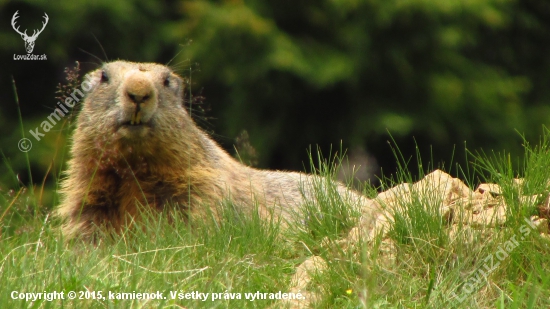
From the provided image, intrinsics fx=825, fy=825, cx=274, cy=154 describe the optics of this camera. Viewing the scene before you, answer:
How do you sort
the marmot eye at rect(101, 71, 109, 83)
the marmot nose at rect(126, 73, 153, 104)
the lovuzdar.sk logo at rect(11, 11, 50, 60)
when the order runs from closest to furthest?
the marmot nose at rect(126, 73, 153, 104) < the marmot eye at rect(101, 71, 109, 83) < the lovuzdar.sk logo at rect(11, 11, 50, 60)

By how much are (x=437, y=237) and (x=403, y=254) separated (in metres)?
0.16

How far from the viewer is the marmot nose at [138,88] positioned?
4328 mm

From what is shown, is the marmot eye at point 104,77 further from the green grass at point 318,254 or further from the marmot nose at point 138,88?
the green grass at point 318,254

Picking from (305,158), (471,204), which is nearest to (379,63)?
(305,158)

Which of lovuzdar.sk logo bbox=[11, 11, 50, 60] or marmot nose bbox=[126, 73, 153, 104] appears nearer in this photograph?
marmot nose bbox=[126, 73, 153, 104]

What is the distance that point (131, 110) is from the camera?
14.3ft

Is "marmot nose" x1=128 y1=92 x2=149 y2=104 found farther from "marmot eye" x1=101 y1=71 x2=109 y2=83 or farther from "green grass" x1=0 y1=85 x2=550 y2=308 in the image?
"green grass" x1=0 y1=85 x2=550 y2=308

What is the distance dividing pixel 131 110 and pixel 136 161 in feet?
1.00

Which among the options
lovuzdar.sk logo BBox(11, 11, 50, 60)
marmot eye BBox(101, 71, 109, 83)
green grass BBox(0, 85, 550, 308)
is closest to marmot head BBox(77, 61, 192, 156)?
marmot eye BBox(101, 71, 109, 83)

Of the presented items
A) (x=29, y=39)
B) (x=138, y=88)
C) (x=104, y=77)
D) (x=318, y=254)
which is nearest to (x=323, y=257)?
(x=318, y=254)

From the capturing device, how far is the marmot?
14.4 feet

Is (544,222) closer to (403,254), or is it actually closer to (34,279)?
(403,254)

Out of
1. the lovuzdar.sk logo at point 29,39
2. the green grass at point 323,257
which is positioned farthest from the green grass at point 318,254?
the lovuzdar.sk logo at point 29,39

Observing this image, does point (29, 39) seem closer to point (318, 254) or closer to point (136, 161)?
point (136, 161)
